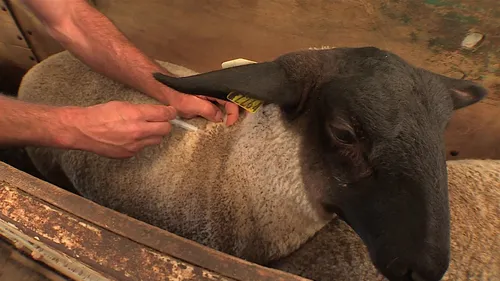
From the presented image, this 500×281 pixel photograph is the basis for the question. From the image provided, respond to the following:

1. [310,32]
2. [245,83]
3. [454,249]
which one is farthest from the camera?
[310,32]

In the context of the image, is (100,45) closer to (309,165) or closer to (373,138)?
(309,165)

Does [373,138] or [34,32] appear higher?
[373,138]

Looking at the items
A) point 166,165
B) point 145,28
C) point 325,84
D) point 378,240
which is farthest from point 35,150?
point 378,240

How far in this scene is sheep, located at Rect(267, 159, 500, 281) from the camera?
1558 millimetres

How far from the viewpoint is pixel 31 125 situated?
1720 millimetres

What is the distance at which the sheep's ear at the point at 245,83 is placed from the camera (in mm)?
1229

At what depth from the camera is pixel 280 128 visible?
1458 millimetres

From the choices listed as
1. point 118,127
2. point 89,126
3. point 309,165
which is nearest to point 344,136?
point 309,165

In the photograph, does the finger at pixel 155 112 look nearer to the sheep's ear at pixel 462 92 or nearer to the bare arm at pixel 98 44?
the bare arm at pixel 98 44

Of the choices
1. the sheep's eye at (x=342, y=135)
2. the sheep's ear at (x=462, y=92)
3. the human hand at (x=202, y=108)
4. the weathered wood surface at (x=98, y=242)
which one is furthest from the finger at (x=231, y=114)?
the sheep's ear at (x=462, y=92)

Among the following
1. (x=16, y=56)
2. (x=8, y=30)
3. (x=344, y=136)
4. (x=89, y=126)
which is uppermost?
(x=344, y=136)

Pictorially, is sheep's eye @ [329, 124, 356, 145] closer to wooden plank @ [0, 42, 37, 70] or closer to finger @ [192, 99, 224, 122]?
finger @ [192, 99, 224, 122]

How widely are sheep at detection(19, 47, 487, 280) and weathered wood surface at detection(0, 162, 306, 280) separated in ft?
1.15

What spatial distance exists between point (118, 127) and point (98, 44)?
1.83ft
